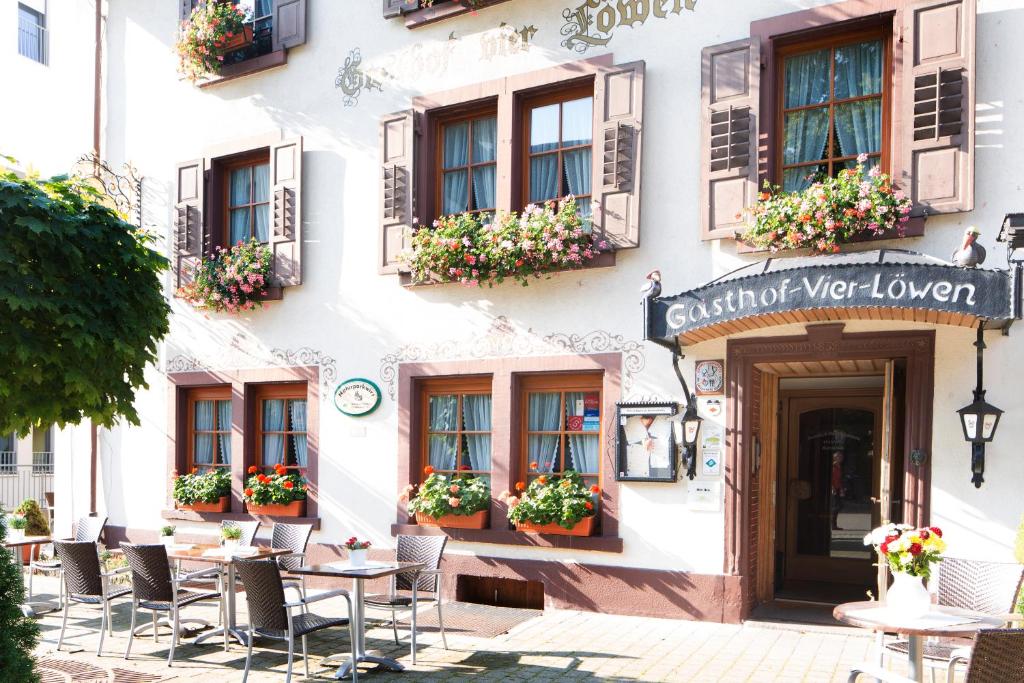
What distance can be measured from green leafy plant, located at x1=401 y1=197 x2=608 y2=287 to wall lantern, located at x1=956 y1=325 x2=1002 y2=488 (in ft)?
10.1

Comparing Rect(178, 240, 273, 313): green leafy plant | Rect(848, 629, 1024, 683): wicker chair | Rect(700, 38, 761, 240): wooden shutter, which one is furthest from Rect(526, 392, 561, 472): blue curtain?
Rect(848, 629, 1024, 683): wicker chair

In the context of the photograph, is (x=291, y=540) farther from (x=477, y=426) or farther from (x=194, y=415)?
(x=194, y=415)

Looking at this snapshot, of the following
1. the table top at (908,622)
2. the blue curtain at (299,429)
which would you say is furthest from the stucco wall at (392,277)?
the table top at (908,622)

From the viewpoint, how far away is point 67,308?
15.0 feet

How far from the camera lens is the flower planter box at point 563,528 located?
8.13m

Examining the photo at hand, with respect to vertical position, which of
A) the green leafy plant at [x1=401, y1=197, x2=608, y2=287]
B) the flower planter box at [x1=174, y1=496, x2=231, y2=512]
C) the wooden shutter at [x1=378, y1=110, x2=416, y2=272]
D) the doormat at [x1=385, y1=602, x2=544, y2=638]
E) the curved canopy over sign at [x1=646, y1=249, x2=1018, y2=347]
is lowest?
the doormat at [x1=385, y1=602, x2=544, y2=638]

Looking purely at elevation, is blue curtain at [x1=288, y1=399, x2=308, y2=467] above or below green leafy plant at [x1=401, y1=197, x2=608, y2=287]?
below

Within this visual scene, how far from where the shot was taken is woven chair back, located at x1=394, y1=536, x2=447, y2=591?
7.48 meters

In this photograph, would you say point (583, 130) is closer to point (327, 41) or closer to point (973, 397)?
point (327, 41)

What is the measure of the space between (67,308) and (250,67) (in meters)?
6.75

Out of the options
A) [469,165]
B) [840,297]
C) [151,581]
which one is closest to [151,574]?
[151,581]

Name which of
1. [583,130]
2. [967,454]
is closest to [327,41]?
[583,130]

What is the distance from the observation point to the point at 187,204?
36.2 ft

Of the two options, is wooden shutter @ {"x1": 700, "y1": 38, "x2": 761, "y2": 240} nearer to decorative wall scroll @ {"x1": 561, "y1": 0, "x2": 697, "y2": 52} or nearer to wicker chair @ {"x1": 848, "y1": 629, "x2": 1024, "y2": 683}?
decorative wall scroll @ {"x1": 561, "y1": 0, "x2": 697, "y2": 52}
